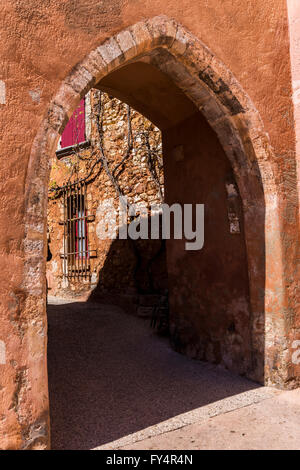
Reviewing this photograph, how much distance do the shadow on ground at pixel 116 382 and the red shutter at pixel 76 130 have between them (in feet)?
14.1

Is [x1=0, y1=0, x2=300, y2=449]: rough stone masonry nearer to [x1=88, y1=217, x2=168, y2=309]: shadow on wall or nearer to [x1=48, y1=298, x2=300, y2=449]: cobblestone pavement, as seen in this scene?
[x1=48, y1=298, x2=300, y2=449]: cobblestone pavement

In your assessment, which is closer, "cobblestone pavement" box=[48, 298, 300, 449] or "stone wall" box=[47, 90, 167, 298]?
"cobblestone pavement" box=[48, 298, 300, 449]

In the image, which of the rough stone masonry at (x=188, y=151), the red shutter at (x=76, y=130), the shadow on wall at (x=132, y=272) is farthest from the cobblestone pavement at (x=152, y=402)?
the red shutter at (x=76, y=130)

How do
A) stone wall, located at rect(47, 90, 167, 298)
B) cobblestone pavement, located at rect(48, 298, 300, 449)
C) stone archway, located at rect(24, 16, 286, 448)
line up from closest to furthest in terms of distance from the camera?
1. cobblestone pavement, located at rect(48, 298, 300, 449)
2. stone archway, located at rect(24, 16, 286, 448)
3. stone wall, located at rect(47, 90, 167, 298)

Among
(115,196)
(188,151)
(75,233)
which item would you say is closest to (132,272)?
(115,196)

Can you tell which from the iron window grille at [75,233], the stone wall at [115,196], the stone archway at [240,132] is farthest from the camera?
the iron window grille at [75,233]

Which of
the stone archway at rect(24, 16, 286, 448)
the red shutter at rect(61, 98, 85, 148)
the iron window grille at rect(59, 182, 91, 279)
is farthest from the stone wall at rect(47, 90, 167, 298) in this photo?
the stone archway at rect(24, 16, 286, 448)

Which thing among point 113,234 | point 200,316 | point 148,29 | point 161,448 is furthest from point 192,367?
point 113,234

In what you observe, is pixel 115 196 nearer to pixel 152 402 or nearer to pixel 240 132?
pixel 240 132

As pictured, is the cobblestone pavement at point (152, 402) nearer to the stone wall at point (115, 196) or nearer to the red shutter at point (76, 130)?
the stone wall at point (115, 196)

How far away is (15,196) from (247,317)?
8.14 feet

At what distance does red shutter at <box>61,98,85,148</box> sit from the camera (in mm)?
8469

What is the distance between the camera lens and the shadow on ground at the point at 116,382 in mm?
2850
